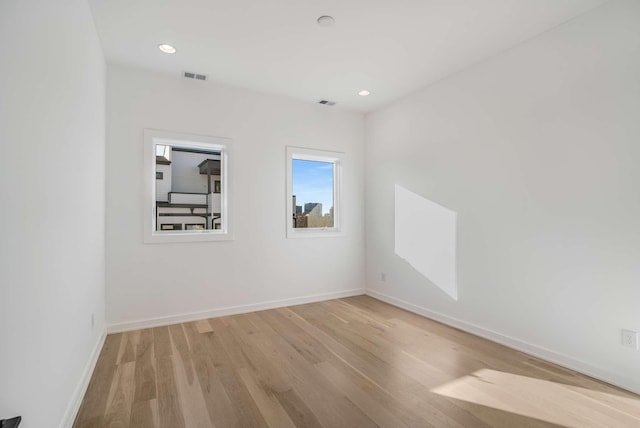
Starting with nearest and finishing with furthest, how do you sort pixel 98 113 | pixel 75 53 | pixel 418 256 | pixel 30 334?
pixel 30 334 → pixel 75 53 → pixel 98 113 → pixel 418 256

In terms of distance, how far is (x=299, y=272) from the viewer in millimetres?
4371

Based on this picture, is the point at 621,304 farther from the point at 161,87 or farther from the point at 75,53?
the point at 161,87

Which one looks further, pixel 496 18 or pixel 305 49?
pixel 305 49

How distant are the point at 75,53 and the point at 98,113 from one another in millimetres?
924

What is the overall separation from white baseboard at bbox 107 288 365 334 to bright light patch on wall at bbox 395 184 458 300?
1.14m

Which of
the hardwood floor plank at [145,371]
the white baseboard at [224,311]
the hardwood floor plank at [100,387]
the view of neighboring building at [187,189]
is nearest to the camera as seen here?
the hardwood floor plank at [100,387]

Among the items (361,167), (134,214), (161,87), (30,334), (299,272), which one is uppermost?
(161,87)

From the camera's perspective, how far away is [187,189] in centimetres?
387

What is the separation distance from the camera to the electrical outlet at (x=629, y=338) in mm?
2213

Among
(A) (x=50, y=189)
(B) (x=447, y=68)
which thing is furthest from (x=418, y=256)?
(A) (x=50, y=189)

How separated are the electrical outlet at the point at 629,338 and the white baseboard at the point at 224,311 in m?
3.05

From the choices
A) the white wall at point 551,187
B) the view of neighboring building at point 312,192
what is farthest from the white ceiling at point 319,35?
the view of neighboring building at point 312,192

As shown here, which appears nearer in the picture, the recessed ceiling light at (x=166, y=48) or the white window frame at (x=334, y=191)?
the recessed ceiling light at (x=166, y=48)

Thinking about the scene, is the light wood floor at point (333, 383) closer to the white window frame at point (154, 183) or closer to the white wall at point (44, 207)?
the white wall at point (44, 207)
